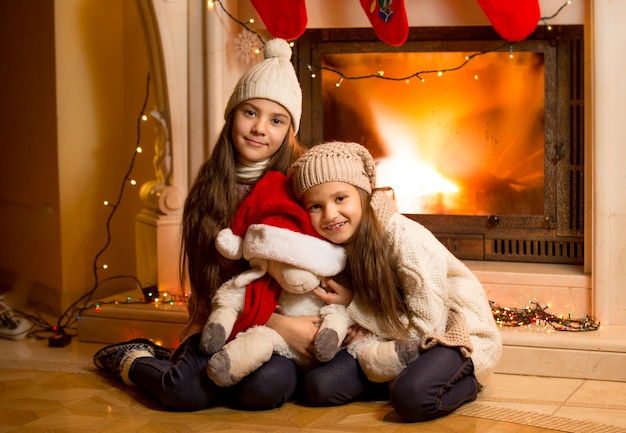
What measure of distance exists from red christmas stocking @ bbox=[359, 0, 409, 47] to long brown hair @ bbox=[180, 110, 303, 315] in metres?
0.55

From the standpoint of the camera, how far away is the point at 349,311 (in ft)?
7.03

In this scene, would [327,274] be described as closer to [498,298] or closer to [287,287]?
[287,287]

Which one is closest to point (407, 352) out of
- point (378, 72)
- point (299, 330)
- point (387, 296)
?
point (387, 296)

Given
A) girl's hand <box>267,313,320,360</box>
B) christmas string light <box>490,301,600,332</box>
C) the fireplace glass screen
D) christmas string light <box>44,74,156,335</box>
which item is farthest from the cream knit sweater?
christmas string light <box>44,74,156,335</box>

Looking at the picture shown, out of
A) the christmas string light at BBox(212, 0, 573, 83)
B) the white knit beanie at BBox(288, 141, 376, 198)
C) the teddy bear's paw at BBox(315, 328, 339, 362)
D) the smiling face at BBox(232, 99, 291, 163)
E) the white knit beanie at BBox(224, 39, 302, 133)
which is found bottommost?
the teddy bear's paw at BBox(315, 328, 339, 362)

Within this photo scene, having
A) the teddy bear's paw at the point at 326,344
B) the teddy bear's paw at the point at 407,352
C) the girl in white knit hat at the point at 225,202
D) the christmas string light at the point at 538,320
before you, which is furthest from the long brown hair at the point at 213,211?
the christmas string light at the point at 538,320

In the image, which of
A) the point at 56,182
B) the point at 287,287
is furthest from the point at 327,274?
the point at 56,182

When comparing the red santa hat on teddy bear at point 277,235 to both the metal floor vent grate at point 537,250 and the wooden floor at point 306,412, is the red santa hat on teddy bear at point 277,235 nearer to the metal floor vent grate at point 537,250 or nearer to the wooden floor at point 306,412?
the wooden floor at point 306,412

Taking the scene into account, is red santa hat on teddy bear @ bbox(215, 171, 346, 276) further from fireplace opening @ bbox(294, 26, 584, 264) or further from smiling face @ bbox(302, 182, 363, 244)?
fireplace opening @ bbox(294, 26, 584, 264)

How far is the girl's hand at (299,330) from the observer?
214cm

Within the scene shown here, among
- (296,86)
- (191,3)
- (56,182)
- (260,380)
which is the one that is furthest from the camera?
(56,182)

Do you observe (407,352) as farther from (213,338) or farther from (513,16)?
(513,16)

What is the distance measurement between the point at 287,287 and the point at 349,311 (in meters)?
0.16

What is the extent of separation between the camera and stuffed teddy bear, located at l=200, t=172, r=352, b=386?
205 cm
